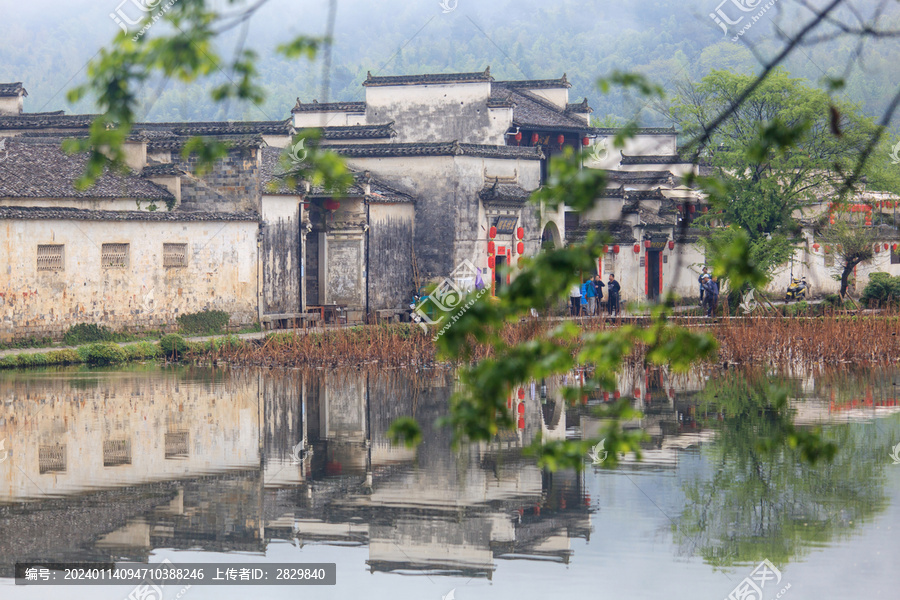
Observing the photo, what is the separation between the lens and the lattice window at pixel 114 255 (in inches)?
900

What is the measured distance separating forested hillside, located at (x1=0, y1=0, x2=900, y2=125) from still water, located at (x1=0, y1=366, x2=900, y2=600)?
5631 cm

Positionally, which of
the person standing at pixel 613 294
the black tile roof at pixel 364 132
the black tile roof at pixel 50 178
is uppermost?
the black tile roof at pixel 364 132

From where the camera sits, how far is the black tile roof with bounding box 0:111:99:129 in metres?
27.6

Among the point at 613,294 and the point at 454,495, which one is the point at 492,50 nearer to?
the point at 613,294

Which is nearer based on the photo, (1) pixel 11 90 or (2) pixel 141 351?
(2) pixel 141 351

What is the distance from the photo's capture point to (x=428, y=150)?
2938 centimetres

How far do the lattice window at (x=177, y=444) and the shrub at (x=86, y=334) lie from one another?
955 centimetres

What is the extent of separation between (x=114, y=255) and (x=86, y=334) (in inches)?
71.0

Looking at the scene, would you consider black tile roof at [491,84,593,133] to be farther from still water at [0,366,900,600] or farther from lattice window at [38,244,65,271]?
still water at [0,366,900,600]

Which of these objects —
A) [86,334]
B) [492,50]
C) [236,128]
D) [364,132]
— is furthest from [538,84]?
[492,50]

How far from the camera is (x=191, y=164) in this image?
25469 mm

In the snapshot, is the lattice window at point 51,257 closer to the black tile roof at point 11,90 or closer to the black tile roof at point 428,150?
the black tile roof at point 428,150

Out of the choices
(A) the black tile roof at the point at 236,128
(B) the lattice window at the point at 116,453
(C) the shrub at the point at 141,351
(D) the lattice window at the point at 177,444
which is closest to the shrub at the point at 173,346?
(C) the shrub at the point at 141,351

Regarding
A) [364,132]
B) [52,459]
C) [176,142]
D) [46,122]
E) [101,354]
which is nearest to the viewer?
[52,459]
